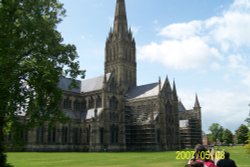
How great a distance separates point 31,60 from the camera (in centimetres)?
2189

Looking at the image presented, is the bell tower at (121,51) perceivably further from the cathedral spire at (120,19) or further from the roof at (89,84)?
the roof at (89,84)

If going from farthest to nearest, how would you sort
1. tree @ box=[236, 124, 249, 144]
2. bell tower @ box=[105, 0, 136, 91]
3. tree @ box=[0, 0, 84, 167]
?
1. tree @ box=[236, 124, 249, 144]
2. bell tower @ box=[105, 0, 136, 91]
3. tree @ box=[0, 0, 84, 167]

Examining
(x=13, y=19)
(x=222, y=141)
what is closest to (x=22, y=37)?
(x=13, y=19)

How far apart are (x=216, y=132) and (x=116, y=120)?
82.4 metres

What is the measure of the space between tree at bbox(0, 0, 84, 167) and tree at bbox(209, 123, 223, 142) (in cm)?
12685

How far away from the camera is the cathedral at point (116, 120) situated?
68.1 metres

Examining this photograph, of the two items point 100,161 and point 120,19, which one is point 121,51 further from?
point 100,161

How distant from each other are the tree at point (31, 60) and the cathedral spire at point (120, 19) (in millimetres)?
68962

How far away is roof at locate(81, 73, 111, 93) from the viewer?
254ft

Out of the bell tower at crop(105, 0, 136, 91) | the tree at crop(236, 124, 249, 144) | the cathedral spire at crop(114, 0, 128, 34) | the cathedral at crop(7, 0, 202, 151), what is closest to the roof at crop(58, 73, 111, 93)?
the cathedral at crop(7, 0, 202, 151)

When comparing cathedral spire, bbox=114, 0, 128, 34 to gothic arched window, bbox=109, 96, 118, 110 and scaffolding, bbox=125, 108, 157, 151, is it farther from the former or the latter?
scaffolding, bbox=125, 108, 157, 151

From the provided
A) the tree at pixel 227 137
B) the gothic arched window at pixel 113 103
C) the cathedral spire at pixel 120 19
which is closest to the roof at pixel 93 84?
the gothic arched window at pixel 113 103

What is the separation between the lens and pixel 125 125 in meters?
76.6

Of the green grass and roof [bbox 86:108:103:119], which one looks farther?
roof [bbox 86:108:103:119]
